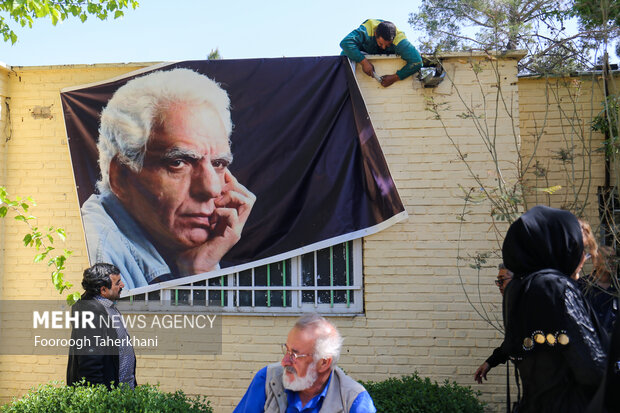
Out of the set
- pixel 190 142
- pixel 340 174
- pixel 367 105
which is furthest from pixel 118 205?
pixel 367 105

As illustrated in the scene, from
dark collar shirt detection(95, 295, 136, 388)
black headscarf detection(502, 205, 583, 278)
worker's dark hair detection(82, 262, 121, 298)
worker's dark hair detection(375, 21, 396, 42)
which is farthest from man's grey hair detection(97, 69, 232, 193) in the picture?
black headscarf detection(502, 205, 583, 278)

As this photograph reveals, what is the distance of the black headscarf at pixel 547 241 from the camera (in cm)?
300

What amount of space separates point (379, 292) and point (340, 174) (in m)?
1.20

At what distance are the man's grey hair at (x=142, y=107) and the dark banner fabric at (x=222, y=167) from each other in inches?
0.4

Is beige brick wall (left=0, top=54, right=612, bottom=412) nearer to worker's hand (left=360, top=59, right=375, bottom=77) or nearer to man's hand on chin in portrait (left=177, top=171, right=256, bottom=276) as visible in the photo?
worker's hand (left=360, top=59, right=375, bottom=77)

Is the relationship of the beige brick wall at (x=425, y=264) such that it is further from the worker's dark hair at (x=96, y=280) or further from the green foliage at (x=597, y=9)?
the worker's dark hair at (x=96, y=280)

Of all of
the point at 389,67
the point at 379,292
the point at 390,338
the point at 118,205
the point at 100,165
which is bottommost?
the point at 390,338

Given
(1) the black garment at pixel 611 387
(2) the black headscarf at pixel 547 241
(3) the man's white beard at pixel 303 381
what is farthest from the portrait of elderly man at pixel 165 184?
(1) the black garment at pixel 611 387

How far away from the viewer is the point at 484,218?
19.2 ft

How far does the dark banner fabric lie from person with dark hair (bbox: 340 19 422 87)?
0.16 metres

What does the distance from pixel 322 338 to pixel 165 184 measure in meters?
3.59

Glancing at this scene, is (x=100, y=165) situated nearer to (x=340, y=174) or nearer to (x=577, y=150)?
(x=340, y=174)

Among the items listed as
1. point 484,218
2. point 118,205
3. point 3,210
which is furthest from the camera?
point 118,205

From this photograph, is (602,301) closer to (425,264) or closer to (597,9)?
(425,264)
